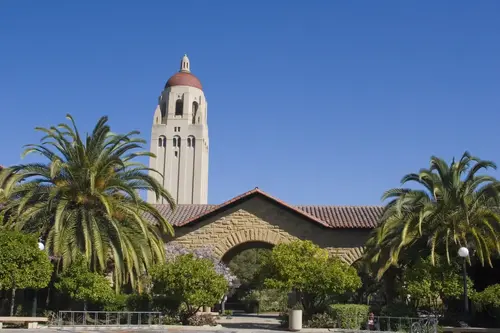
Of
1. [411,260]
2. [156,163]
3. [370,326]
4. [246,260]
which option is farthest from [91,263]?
[156,163]

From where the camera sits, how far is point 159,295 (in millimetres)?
25828

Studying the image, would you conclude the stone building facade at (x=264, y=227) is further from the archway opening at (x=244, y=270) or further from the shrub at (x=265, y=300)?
the shrub at (x=265, y=300)

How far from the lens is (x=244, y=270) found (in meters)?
58.1

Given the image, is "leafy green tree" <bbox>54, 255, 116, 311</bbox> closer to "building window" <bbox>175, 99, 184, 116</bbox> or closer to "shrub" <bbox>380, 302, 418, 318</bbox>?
"shrub" <bbox>380, 302, 418, 318</bbox>

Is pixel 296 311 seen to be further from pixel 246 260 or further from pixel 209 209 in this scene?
pixel 246 260

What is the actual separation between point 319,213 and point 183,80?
58.4m

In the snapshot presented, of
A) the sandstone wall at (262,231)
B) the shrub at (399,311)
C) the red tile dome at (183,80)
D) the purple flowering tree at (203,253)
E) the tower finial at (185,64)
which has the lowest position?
the shrub at (399,311)

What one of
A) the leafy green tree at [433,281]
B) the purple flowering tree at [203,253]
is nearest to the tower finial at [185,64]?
the purple flowering tree at [203,253]

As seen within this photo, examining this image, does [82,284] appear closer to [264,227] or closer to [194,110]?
[264,227]

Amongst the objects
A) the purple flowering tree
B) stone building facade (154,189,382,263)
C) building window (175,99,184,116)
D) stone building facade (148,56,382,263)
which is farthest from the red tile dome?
the purple flowering tree

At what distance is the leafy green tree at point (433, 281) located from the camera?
23.3 metres

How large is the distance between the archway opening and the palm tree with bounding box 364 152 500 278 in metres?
7.78

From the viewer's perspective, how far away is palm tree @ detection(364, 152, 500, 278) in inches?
935

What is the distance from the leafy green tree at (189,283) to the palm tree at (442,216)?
22.6ft
